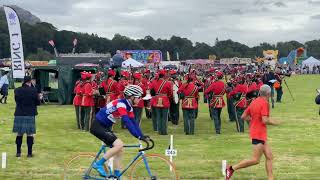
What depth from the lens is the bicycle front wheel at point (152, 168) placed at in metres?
9.38

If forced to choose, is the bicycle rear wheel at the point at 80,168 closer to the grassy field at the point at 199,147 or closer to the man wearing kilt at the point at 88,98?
the grassy field at the point at 199,147

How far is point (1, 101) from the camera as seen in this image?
31.8 m

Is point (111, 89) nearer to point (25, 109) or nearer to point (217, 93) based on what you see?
point (217, 93)

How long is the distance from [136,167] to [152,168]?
1.67 ft

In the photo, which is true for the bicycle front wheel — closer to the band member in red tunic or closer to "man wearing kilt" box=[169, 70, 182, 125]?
the band member in red tunic

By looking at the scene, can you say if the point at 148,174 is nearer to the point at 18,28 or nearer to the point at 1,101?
the point at 18,28

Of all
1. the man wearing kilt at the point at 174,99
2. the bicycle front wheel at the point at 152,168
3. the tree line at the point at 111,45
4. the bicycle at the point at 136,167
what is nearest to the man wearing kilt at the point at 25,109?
the bicycle at the point at 136,167

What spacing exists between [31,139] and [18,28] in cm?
1212

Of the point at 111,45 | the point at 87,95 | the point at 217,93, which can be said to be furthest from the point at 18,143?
the point at 111,45

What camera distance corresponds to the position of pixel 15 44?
78.9 ft

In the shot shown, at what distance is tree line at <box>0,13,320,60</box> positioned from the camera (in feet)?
414

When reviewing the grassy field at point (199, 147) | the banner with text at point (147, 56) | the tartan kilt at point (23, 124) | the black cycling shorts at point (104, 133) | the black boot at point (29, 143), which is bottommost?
the grassy field at point (199, 147)

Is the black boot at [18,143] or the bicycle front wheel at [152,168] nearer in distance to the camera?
the bicycle front wheel at [152,168]

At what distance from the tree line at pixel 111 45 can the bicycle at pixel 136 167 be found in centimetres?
10421
